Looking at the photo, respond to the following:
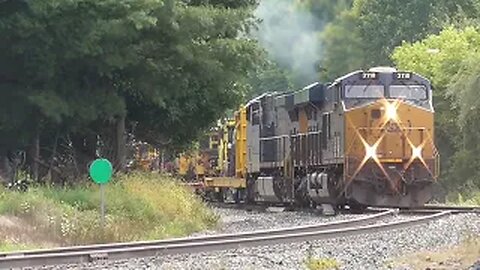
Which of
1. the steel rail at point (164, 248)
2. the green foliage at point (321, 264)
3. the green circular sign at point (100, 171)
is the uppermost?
the green circular sign at point (100, 171)

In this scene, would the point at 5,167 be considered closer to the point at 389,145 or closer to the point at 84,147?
the point at 84,147

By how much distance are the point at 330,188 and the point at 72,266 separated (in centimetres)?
1249

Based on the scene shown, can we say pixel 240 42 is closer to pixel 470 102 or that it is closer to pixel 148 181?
pixel 148 181

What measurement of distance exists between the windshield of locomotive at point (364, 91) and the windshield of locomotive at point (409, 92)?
0.86ft

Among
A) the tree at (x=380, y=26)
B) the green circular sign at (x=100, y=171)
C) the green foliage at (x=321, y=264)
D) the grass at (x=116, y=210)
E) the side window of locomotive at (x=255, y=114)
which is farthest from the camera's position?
the tree at (x=380, y=26)

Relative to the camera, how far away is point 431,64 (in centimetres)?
5281

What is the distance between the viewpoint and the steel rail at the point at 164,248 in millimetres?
11844

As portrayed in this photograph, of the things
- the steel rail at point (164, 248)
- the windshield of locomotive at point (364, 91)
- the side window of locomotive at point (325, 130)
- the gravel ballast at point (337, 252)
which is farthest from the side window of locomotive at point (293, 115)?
the steel rail at point (164, 248)

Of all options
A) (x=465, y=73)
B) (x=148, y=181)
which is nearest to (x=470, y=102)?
(x=465, y=73)

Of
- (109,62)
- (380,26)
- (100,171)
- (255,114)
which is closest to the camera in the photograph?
(100,171)

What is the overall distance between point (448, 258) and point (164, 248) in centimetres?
353

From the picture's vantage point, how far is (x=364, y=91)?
2389 centimetres

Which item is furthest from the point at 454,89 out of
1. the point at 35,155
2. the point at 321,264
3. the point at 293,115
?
the point at 321,264

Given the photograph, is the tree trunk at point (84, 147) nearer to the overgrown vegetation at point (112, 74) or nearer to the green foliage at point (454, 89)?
the overgrown vegetation at point (112, 74)
